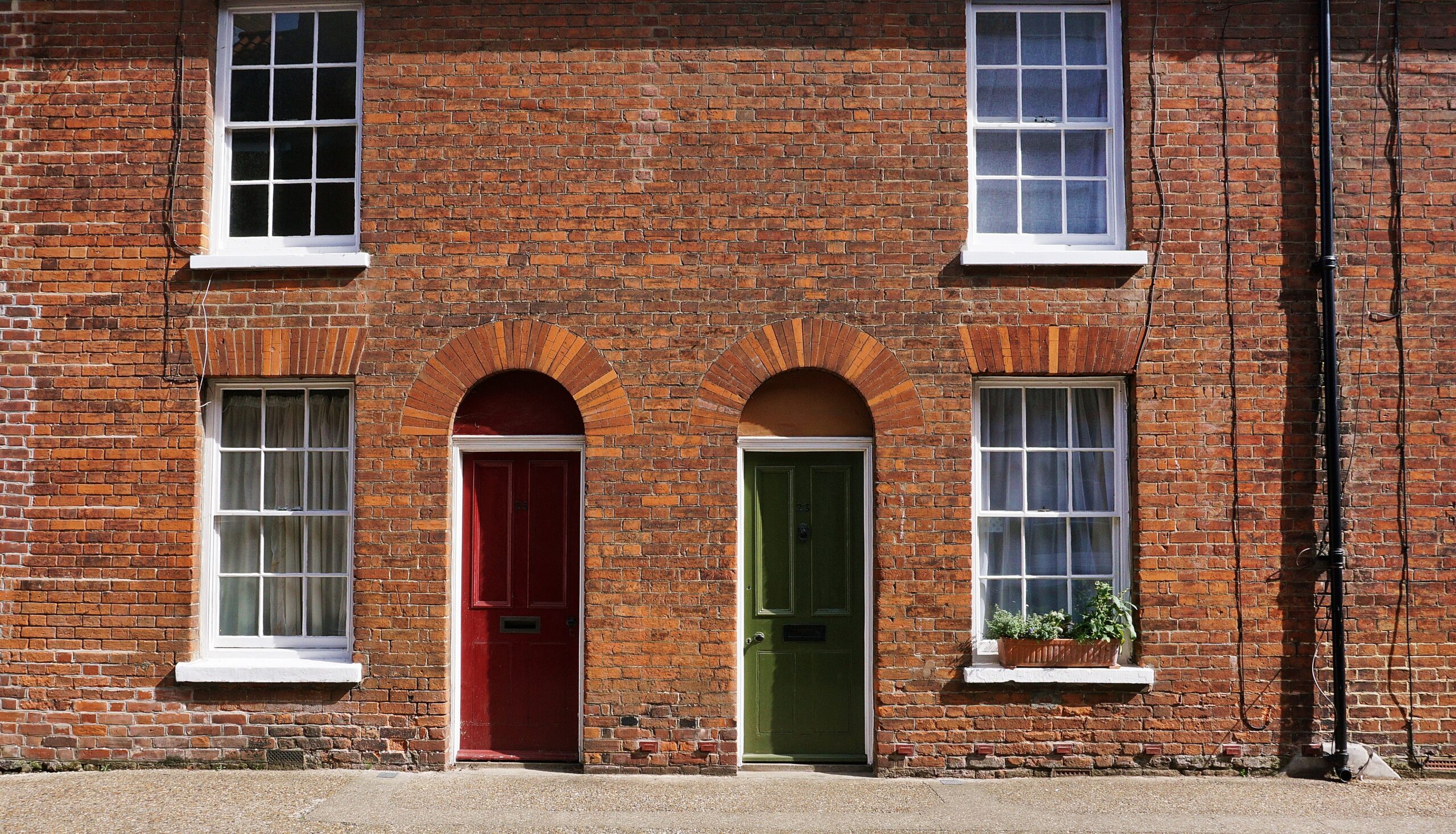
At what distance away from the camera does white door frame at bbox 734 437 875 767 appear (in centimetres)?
770

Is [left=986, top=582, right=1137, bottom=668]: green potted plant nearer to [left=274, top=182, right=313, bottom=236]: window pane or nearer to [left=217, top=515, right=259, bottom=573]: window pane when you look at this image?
[left=217, top=515, right=259, bottom=573]: window pane

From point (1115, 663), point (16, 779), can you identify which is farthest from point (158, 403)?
point (1115, 663)

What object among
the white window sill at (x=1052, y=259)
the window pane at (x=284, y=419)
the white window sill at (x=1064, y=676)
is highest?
the white window sill at (x=1052, y=259)

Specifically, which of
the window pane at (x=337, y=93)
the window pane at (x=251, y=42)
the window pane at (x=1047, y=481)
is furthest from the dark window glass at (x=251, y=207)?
the window pane at (x=1047, y=481)

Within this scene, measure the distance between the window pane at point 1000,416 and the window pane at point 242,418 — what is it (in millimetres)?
5400

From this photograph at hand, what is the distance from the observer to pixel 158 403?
7777mm

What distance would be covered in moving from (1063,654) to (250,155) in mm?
7033

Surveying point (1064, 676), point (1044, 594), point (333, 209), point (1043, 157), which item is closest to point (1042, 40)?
point (1043, 157)

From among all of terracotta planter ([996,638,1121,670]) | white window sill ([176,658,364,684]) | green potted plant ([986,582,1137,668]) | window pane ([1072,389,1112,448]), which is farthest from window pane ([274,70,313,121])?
terracotta planter ([996,638,1121,670])

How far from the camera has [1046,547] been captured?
7859mm

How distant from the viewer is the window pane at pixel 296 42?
812 centimetres

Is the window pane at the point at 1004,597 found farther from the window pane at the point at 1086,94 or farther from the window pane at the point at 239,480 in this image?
the window pane at the point at 239,480

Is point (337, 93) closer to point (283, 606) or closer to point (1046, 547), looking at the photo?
point (283, 606)

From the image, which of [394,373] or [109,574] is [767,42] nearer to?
[394,373]
